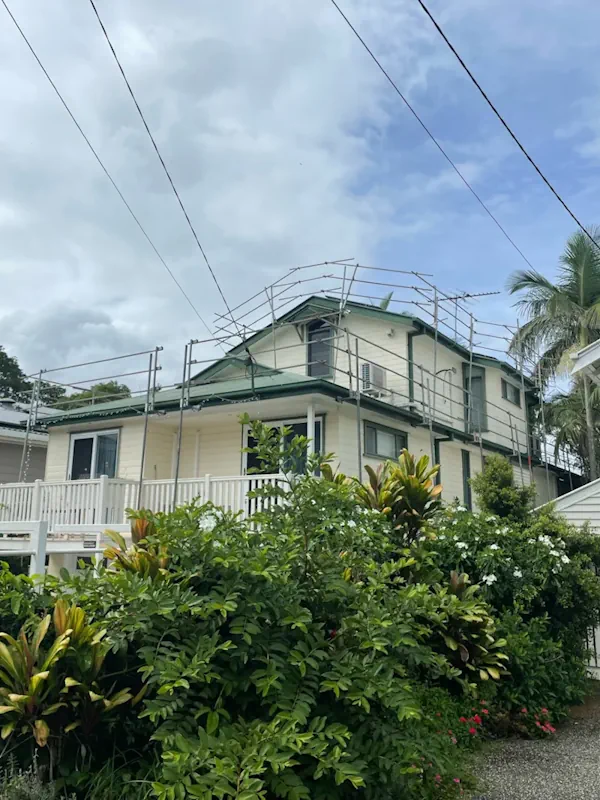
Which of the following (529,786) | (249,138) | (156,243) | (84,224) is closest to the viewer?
(529,786)

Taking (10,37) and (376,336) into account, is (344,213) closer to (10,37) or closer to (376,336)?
(10,37)

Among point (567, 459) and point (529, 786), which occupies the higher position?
point (567, 459)

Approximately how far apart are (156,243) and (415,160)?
468 cm

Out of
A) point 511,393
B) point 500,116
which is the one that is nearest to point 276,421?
→ point 500,116

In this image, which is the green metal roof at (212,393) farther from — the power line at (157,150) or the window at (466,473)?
the window at (466,473)

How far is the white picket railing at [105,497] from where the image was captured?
512 inches

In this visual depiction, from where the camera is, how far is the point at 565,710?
6.99 metres

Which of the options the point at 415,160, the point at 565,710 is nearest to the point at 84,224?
the point at 415,160

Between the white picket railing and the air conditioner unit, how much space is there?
5.21 meters

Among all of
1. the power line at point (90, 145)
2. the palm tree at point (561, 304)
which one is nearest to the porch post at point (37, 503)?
the power line at point (90, 145)

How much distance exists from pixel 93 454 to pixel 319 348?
673cm

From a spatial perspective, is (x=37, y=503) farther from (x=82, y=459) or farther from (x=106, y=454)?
(x=82, y=459)

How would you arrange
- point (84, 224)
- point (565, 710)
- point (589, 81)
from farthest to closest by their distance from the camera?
point (84, 224)
point (589, 81)
point (565, 710)

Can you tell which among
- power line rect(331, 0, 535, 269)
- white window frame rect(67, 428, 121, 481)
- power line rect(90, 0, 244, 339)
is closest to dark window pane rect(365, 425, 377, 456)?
power line rect(90, 0, 244, 339)
